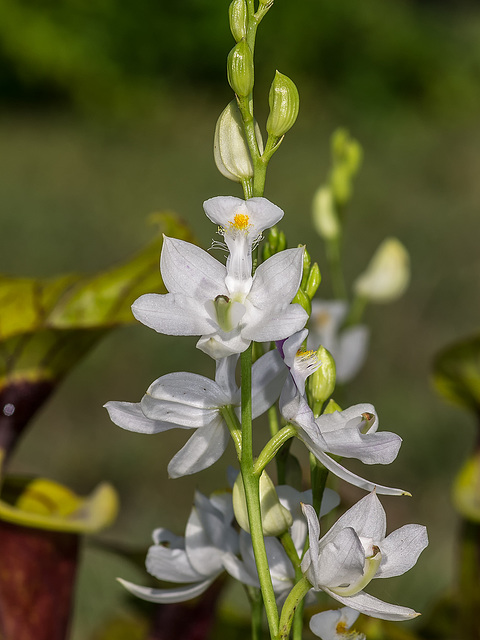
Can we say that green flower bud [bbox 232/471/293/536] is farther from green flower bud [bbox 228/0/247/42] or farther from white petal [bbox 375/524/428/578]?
green flower bud [bbox 228/0/247/42]

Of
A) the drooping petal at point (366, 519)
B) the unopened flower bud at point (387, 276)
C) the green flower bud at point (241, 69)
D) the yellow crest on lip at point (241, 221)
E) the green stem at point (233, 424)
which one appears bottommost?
the unopened flower bud at point (387, 276)

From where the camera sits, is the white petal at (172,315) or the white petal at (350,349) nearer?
the white petal at (172,315)

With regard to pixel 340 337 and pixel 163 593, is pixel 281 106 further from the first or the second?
pixel 340 337

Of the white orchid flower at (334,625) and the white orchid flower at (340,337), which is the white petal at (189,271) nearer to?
the white orchid flower at (334,625)

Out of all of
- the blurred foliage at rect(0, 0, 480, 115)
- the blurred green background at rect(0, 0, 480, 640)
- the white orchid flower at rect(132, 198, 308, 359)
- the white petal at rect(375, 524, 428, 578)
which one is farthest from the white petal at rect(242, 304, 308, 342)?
the blurred foliage at rect(0, 0, 480, 115)

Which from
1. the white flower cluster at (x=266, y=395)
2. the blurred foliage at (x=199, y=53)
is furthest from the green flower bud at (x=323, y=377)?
the blurred foliage at (x=199, y=53)

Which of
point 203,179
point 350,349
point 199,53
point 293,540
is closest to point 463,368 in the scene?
point 350,349

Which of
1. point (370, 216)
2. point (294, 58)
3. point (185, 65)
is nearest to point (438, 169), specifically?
point (370, 216)
